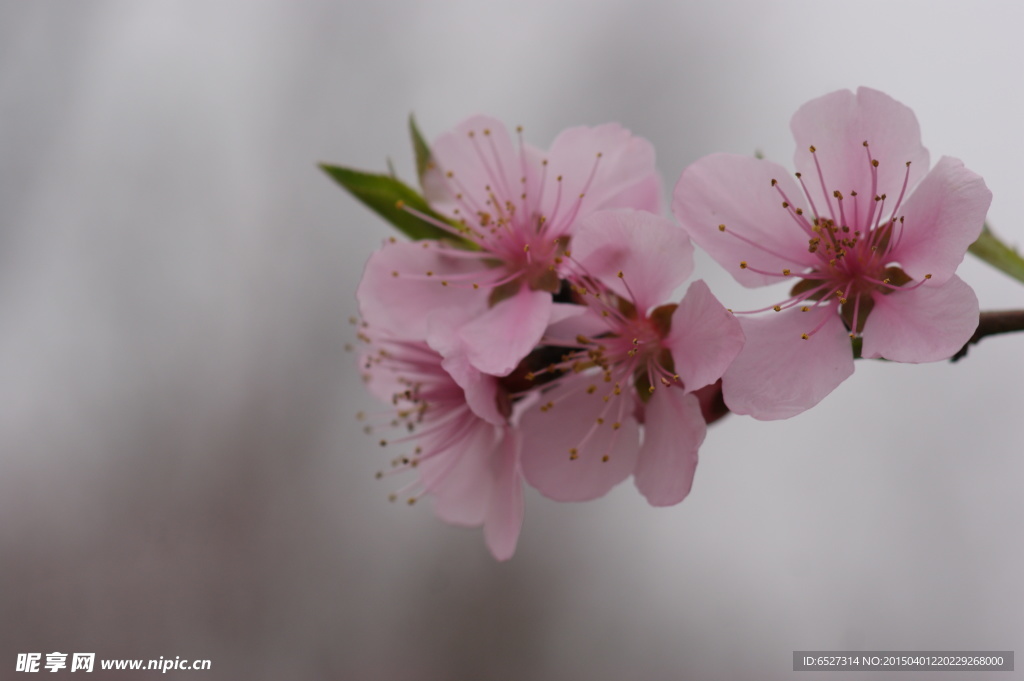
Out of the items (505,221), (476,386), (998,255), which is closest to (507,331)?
(476,386)

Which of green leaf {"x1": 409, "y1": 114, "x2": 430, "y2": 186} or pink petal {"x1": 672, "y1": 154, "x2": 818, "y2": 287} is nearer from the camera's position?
pink petal {"x1": 672, "y1": 154, "x2": 818, "y2": 287}

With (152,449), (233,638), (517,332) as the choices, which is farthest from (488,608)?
(517,332)

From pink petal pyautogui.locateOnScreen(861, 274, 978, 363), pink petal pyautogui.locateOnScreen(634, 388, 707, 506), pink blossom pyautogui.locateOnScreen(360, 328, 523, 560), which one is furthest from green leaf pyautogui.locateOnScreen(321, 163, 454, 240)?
pink petal pyautogui.locateOnScreen(861, 274, 978, 363)

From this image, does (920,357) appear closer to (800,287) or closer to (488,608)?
(800,287)

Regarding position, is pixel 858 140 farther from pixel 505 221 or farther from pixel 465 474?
pixel 465 474

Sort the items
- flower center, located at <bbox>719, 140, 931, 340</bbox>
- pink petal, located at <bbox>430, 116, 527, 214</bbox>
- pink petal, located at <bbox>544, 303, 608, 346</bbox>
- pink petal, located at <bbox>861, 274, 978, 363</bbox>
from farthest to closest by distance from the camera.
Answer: pink petal, located at <bbox>430, 116, 527, 214</bbox> → pink petal, located at <bbox>544, 303, 608, 346</bbox> → flower center, located at <bbox>719, 140, 931, 340</bbox> → pink petal, located at <bbox>861, 274, 978, 363</bbox>

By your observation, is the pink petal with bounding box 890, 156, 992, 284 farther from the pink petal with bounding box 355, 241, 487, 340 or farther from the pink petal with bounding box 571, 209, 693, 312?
the pink petal with bounding box 355, 241, 487, 340
